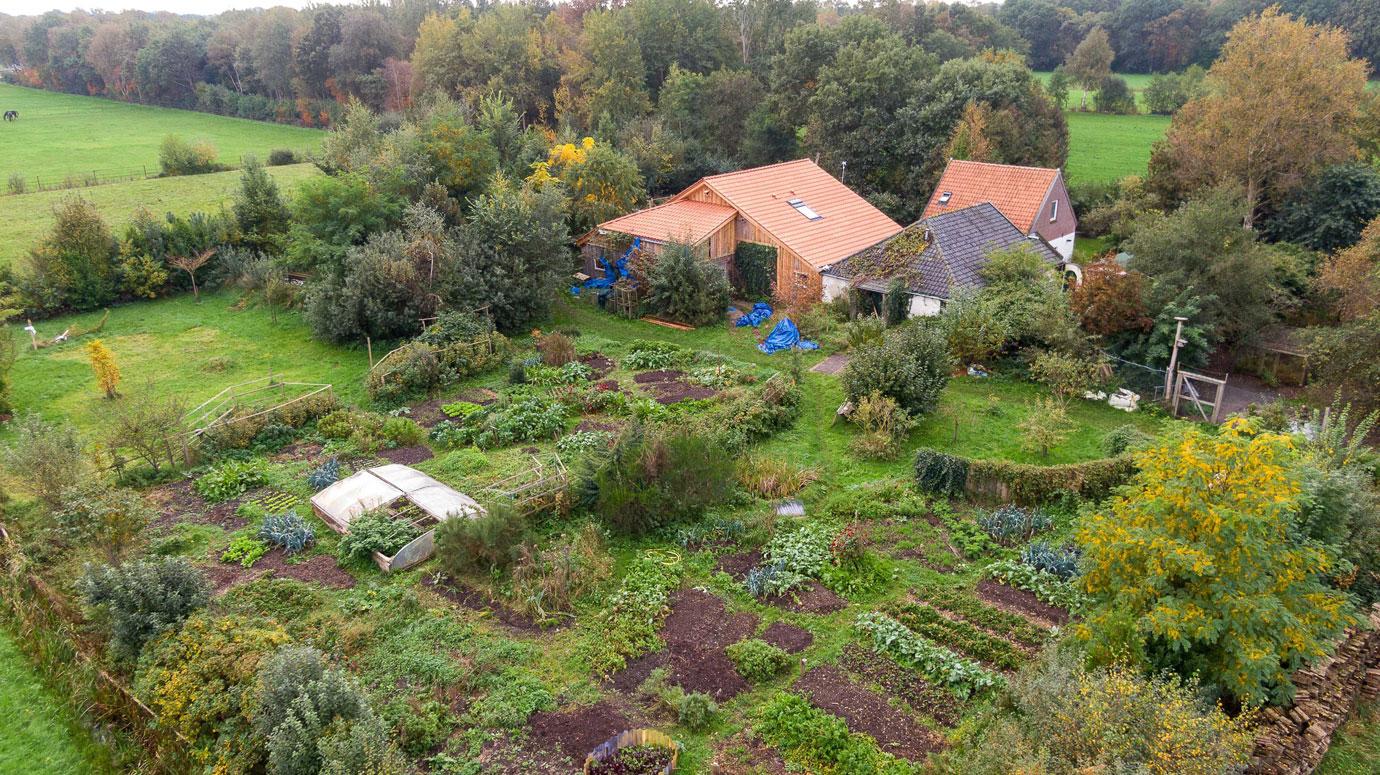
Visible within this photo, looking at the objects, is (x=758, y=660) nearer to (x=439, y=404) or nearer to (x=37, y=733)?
(x=37, y=733)

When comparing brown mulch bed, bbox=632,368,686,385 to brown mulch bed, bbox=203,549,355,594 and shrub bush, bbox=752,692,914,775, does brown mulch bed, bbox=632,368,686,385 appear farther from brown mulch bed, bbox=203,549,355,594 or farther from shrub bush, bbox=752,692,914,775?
shrub bush, bbox=752,692,914,775

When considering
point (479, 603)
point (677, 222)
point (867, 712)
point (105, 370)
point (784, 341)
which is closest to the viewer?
point (867, 712)

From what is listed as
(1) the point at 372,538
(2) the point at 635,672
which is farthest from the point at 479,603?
(2) the point at 635,672

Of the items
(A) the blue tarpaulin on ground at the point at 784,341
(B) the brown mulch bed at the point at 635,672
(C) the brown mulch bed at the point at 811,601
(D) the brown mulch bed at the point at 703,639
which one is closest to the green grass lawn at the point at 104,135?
(A) the blue tarpaulin on ground at the point at 784,341

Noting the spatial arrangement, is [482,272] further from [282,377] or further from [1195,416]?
[1195,416]

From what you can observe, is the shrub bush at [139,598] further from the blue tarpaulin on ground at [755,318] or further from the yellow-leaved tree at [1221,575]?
the blue tarpaulin on ground at [755,318]

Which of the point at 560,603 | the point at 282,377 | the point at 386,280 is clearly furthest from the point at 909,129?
the point at 560,603

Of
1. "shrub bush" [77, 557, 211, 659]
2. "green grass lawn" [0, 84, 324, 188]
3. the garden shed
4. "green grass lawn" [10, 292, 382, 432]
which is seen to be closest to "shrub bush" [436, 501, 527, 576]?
the garden shed
